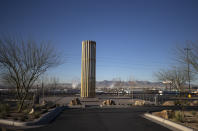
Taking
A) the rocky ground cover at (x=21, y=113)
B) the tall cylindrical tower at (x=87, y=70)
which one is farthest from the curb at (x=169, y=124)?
the tall cylindrical tower at (x=87, y=70)

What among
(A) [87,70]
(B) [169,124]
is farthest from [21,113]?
(A) [87,70]

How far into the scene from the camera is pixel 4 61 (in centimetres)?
1364

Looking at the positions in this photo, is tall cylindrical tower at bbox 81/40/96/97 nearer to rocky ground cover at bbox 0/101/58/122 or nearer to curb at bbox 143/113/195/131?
rocky ground cover at bbox 0/101/58/122

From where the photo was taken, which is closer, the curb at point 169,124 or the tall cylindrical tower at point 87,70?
the curb at point 169,124

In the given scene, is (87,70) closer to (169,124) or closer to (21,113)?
(21,113)

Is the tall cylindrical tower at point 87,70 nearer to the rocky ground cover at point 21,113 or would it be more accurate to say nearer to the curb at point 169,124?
the rocky ground cover at point 21,113

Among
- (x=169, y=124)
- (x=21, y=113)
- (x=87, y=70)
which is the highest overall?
(x=87, y=70)

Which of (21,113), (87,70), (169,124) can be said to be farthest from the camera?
(87,70)

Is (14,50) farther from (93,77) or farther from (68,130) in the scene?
(93,77)

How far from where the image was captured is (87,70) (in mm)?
30031

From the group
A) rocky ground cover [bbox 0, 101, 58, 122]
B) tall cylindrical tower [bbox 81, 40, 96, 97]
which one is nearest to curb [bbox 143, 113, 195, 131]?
rocky ground cover [bbox 0, 101, 58, 122]

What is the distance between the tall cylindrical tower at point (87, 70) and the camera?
98.3ft

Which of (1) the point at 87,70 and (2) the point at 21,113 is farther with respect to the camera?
(1) the point at 87,70

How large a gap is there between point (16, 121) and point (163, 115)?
354 inches
